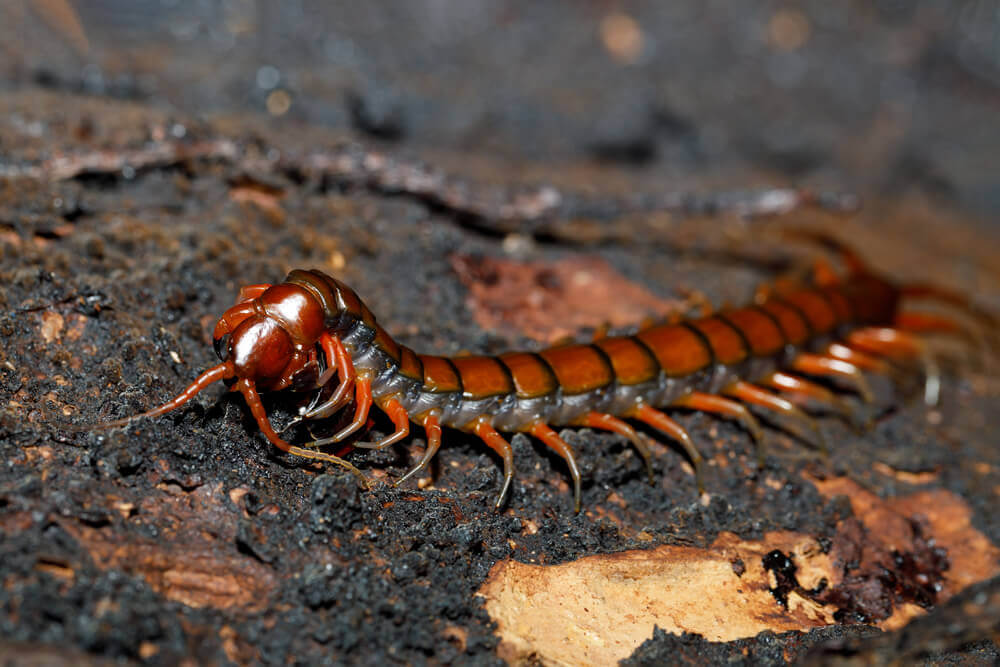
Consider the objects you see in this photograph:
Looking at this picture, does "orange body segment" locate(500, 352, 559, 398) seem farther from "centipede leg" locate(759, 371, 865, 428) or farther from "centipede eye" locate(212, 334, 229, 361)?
"centipede leg" locate(759, 371, 865, 428)

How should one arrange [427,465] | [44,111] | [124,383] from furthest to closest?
1. [44,111]
2. [427,465]
3. [124,383]

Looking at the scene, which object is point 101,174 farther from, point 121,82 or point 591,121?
point 591,121

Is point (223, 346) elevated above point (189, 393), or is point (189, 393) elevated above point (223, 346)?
point (223, 346)

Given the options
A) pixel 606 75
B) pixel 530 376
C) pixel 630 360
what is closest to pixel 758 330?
pixel 630 360

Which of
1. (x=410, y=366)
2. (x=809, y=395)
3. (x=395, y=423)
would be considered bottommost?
(x=809, y=395)

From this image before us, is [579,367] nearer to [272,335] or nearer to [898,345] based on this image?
[272,335]

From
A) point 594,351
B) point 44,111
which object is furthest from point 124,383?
point 44,111
